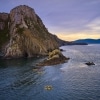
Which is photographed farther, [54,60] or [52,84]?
[54,60]

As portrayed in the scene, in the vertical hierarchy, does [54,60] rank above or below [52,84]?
above

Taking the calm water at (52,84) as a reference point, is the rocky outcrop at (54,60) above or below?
above

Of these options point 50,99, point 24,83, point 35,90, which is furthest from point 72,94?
point 24,83

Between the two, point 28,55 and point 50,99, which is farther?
point 28,55

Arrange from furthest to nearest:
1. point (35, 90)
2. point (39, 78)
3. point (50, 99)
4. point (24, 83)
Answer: point (39, 78) < point (24, 83) < point (35, 90) < point (50, 99)

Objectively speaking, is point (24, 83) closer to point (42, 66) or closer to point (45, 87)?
point (45, 87)

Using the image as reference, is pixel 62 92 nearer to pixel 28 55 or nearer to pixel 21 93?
pixel 21 93

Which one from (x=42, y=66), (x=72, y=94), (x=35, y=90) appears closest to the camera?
(x=72, y=94)

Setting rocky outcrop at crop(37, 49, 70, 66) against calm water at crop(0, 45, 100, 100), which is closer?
calm water at crop(0, 45, 100, 100)

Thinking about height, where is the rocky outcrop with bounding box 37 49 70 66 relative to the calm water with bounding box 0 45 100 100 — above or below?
above

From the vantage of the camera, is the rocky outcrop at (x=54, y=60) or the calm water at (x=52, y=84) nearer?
the calm water at (x=52, y=84)
